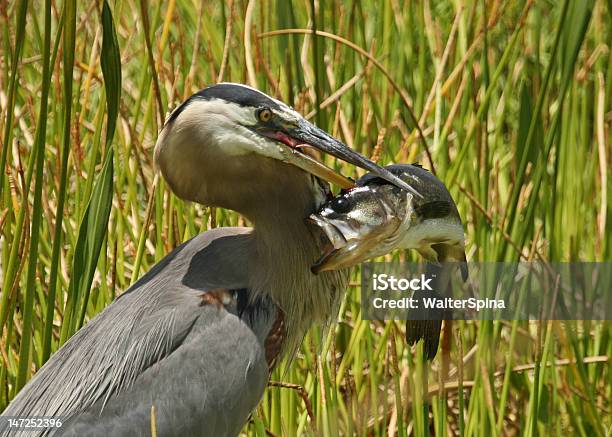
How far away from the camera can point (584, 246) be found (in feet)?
8.52

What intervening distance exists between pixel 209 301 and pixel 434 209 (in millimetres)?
483

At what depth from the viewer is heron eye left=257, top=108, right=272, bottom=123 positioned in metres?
1.75

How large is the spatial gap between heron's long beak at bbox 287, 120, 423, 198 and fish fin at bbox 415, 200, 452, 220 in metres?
0.03

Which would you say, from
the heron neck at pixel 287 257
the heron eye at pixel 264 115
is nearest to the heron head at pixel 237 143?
the heron eye at pixel 264 115

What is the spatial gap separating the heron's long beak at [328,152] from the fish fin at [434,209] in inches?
1.0

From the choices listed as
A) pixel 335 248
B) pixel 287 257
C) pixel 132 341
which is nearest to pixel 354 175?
pixel 287 257

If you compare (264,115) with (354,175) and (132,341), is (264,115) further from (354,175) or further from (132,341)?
(354,175)

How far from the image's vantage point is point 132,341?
1819mm

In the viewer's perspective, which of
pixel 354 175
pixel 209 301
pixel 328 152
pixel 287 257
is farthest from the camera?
pixel 354 175

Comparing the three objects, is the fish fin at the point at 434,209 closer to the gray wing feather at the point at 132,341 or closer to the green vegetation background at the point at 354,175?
the green vegetation background at the point at 354,175

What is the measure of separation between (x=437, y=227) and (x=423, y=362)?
0.34 m

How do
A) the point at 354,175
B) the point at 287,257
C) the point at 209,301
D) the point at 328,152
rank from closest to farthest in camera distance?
the point at 328,152 → the point at 209,301 → the point at 287,257 → the point at 354,175

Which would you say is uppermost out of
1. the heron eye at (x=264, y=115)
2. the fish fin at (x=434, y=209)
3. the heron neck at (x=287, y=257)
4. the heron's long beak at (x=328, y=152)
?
the heron eye at (x=264, y=115)

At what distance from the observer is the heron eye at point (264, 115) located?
1749 mm
